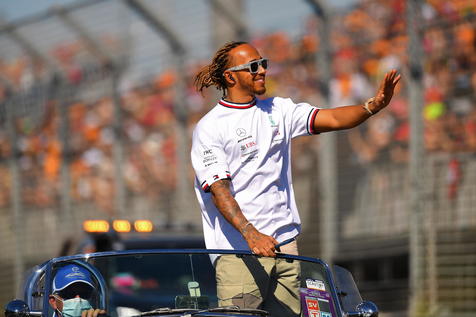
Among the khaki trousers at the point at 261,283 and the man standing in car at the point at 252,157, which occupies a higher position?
the man standing in car at the point at 252,157

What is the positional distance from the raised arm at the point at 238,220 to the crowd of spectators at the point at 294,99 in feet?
18.5

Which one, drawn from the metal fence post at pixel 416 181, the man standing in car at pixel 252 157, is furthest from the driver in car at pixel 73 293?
the metal fence post at pixel 416 181

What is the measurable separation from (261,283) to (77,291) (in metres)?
0.88

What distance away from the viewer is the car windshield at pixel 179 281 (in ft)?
17.5

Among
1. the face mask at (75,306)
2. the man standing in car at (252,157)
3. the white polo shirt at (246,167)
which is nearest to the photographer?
the face mask at (75,306)

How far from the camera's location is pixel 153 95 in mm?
15391

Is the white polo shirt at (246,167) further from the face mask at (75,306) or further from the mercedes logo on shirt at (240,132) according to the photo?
the face mask at (75,306)

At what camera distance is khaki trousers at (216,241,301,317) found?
215 inches

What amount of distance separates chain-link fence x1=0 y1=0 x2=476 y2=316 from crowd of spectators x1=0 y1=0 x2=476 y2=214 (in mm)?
20

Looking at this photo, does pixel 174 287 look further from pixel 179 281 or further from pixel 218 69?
pixel 218 69

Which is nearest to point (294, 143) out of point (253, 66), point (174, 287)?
point (253, 66)

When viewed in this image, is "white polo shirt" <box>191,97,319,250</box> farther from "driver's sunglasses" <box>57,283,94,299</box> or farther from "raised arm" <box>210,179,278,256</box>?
"driver's sunglasses" <box>57,283,94,299</box>

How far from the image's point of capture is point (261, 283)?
560 cm

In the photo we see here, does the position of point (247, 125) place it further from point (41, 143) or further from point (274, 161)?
point (41, 143)
